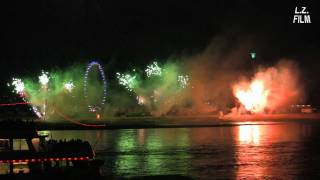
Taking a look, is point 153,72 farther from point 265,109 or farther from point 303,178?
point 303,178

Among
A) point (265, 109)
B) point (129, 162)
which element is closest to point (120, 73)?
point (265, 109)

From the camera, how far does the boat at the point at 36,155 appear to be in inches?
998

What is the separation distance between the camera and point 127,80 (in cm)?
11856

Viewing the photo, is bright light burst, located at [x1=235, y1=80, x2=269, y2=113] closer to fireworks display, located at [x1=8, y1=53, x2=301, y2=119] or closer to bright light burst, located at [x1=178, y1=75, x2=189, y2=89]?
fireworks display, located at [x1=8, y1=53, x2=301, y2=119]

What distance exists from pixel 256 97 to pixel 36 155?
7415 centimetres

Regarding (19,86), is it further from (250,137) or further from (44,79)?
(250,137)

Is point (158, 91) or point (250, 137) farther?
point (158, 91)

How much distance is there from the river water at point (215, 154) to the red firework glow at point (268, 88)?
4092 cm

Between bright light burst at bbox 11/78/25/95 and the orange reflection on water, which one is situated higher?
bright light burst at bbox 11/78/25/95

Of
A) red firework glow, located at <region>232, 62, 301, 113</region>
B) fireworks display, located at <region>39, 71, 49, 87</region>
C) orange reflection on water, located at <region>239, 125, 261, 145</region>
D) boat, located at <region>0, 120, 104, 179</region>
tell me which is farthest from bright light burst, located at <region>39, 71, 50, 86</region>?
boat, located at <region>0, 120, 104, 179</region>

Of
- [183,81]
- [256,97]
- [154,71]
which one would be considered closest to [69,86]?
[154,71]

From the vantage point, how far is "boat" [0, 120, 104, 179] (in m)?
25.3

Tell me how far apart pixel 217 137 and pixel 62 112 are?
54.9 metres

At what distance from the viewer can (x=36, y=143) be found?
26.3 m
